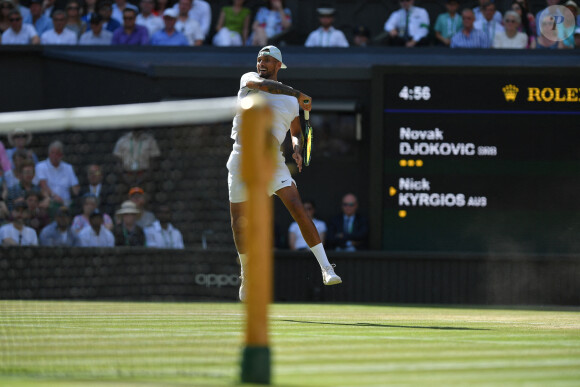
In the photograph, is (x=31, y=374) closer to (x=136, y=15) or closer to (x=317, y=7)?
(x=136, y=15)

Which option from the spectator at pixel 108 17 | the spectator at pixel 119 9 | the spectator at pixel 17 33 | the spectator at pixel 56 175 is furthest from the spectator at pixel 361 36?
the spectator at pixel 56 175

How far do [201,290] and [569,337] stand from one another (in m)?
5.14

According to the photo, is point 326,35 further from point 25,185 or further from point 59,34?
point 25,185

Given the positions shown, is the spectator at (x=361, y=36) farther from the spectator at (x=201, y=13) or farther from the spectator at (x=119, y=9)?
the spectator at (x=119, y=9)

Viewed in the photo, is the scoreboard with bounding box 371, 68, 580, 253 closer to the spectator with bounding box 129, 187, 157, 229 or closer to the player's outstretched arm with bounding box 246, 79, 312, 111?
the spectator with bounding box 129, 187, 157, 229

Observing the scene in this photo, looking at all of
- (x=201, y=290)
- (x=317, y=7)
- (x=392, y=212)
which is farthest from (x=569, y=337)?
(x=317, y=7)

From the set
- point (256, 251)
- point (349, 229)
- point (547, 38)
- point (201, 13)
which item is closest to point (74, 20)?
point (201, 13)

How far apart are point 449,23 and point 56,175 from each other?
390 inches

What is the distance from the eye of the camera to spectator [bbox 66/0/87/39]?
18.6 m

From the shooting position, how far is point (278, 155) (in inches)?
398

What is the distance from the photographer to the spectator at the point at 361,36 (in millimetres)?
18219

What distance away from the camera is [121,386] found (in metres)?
4.49

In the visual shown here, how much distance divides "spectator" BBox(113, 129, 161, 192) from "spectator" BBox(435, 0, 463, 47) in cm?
967

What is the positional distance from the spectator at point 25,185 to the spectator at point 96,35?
26.8 ft
